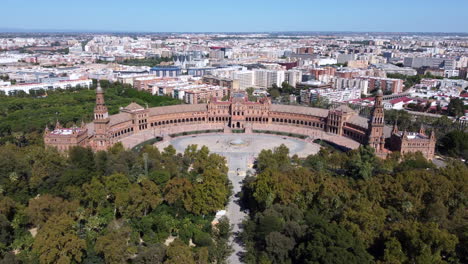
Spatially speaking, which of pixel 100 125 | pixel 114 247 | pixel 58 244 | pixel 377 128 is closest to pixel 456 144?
pixel 377 128

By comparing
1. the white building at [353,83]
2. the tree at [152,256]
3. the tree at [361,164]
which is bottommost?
the tree at [152,256]

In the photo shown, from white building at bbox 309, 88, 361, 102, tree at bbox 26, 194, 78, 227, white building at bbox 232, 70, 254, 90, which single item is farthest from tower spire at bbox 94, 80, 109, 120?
white building at bbox 232, 70, 254, 90

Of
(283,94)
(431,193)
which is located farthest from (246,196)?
(283,94)

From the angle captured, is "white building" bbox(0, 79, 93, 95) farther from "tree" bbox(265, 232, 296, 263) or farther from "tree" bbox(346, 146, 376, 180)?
"tree" bbox(265, 232, 296, 263)

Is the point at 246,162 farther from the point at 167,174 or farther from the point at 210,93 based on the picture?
the point at 210,93

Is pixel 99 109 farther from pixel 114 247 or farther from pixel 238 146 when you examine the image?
pixel 114 247

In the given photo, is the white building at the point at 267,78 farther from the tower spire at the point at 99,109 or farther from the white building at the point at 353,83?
the tower spire at the point at 99,109

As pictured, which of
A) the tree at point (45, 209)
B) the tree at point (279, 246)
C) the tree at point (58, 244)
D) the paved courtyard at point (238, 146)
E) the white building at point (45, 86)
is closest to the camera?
the tree at point (58, 244)

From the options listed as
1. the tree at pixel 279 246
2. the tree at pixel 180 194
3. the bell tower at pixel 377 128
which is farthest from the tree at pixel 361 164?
the tree at pixel 180 194
